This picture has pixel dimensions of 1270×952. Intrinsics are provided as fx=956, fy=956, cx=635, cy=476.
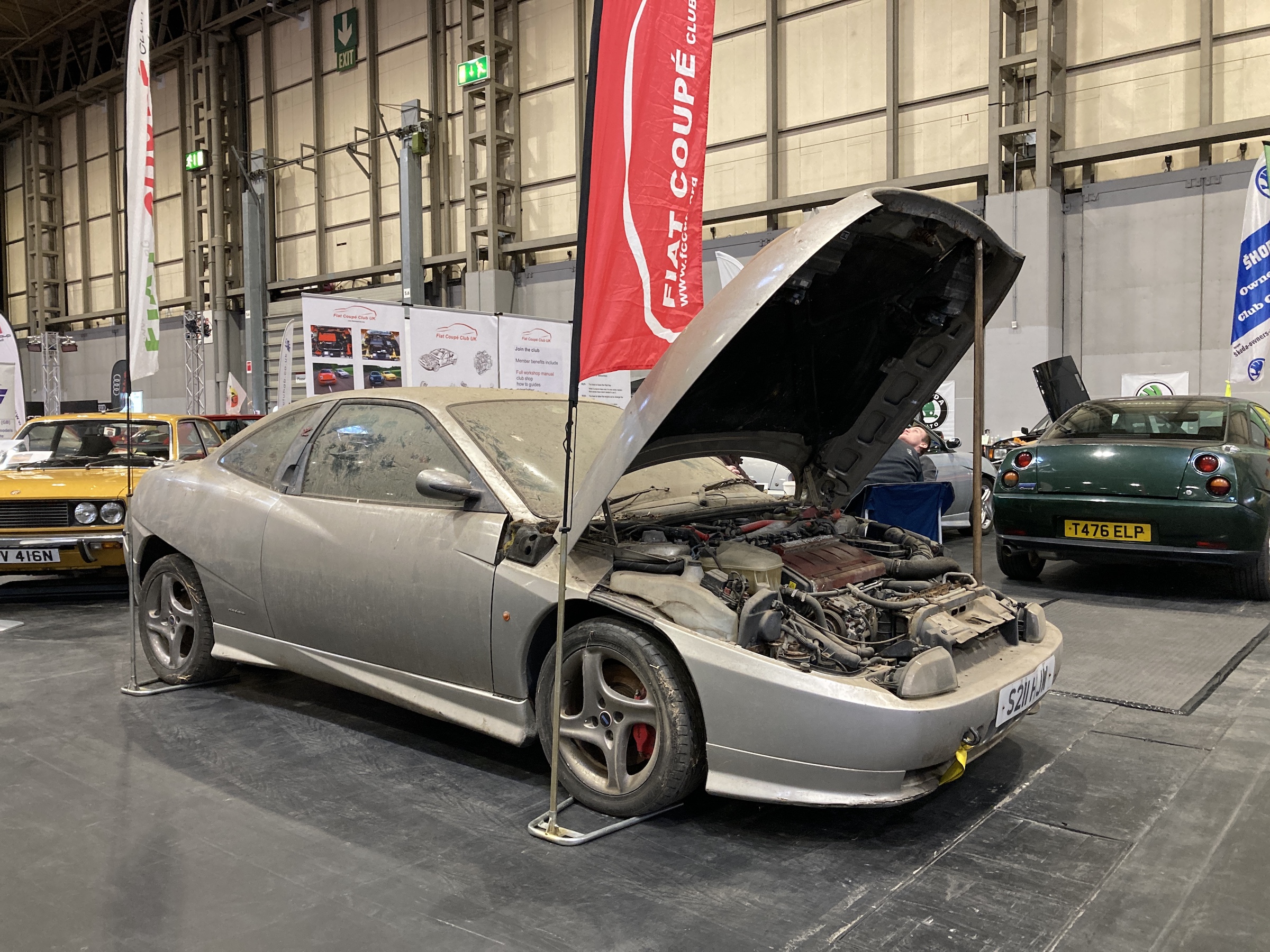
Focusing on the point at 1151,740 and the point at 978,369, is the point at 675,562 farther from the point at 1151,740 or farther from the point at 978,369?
the point at 1151,740

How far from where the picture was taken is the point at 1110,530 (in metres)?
5.99

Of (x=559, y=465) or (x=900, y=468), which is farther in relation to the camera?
(x=900, y=468)

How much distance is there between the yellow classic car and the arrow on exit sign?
15.3m

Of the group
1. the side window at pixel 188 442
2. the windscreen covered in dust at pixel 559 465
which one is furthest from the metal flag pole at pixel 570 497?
the side window at pixel 188 442

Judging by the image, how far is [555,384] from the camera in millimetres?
11797

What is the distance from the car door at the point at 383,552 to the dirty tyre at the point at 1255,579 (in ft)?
16.6

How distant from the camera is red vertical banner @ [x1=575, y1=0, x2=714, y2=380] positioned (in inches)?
111

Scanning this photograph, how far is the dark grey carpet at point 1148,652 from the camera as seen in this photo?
13.7ft

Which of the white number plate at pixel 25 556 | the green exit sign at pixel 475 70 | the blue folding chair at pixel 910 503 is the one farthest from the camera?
the green exit sign at pixel 475 70

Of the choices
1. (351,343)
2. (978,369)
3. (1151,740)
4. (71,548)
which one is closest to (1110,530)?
(1151,740)

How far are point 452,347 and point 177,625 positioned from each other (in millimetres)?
6390

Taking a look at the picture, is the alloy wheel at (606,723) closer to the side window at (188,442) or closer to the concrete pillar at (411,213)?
the side window at (188,442)

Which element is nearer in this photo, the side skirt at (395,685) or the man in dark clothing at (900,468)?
the side skirt at (395,685)

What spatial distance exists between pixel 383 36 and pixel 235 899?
20456 millimetres
